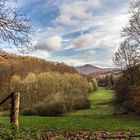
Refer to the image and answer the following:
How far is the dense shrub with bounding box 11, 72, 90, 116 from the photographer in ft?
263

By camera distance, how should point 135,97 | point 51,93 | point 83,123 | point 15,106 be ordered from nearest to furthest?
point 15,106, point 83,123, point 135,97, point 51,93

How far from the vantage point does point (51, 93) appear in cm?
10338

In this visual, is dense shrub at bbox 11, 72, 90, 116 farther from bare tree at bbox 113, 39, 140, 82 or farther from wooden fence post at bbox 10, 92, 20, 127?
wooden fence post at bbox 10, 92, 20, 127

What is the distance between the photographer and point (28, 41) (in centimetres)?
1406

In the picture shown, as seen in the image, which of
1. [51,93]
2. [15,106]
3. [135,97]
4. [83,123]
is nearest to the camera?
[15,106]

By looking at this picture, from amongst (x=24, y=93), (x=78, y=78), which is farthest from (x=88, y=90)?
(x=24, y=93)

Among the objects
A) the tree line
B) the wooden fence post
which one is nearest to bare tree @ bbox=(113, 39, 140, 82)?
the tree line

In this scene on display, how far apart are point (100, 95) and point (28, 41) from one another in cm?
9679

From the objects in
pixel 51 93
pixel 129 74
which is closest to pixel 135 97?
pixel 129 74

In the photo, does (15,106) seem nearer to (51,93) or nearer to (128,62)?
(128,62)

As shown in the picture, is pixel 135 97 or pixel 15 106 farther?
pixel 135 97

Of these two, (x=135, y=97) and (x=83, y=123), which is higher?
(x=135, y=97)

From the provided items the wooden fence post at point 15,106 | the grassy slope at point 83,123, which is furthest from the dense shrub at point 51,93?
the wooden fence post at point 15,106

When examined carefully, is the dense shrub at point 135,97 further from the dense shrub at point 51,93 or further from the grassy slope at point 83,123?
the dense shrub at point 51,93
